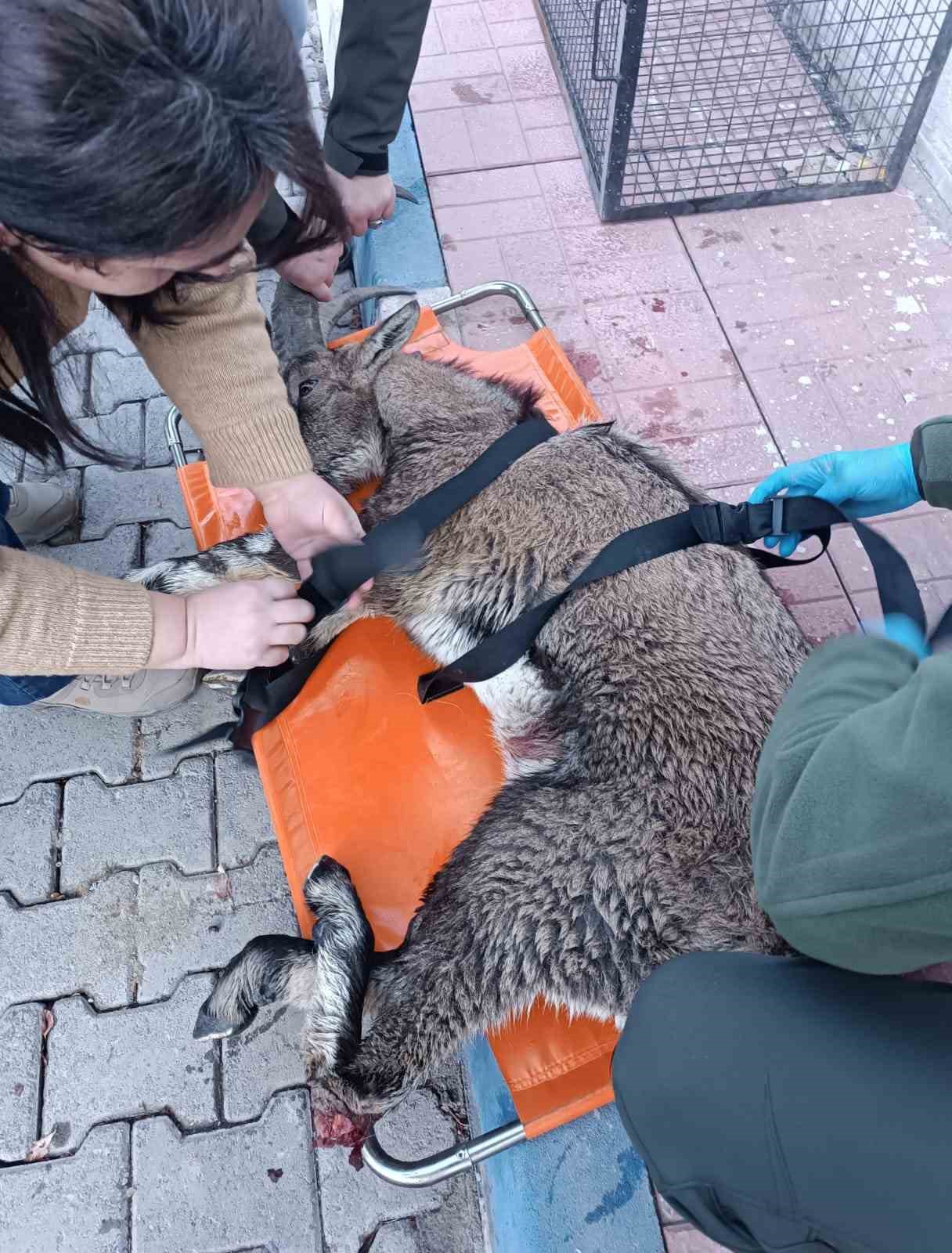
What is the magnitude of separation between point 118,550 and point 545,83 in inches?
147

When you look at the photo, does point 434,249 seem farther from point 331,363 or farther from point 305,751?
point 305,751

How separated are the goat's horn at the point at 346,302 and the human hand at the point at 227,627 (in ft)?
5.52

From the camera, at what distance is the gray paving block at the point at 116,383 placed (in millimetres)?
3887

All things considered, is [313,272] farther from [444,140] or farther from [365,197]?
[444,140]

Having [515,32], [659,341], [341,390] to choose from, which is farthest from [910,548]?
[515,32]

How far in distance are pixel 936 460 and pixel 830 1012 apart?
146 centimetres

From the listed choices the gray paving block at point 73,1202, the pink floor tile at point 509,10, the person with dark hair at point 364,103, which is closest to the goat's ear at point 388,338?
the person with dark hair at point 364,103

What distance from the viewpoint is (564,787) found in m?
2.28

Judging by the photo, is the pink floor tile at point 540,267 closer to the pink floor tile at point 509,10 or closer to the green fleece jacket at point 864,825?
the pink floor tile at point 509,10

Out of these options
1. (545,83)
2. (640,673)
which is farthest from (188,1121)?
(545,83)

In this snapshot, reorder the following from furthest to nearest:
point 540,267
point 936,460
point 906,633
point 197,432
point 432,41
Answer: point 432,41 → point 540,267 → point 197,432 → point 936,460 → point 906,633

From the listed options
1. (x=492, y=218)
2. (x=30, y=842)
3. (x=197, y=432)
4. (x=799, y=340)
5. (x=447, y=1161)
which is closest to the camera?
(x=447, y=1161)

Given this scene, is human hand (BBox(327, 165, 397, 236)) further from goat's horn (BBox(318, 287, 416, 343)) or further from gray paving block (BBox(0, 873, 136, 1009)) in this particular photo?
gray paving block (BBox(0, 873, 136, 1009))

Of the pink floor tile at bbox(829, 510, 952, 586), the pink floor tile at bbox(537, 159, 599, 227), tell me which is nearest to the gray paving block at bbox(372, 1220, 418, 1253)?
the pink floor tile at bbox(829, 510, 952, 586)
